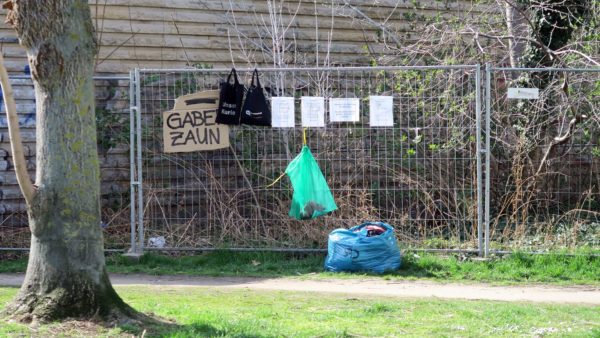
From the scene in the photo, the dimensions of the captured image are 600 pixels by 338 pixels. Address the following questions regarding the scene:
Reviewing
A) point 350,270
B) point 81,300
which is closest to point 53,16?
point 81,300

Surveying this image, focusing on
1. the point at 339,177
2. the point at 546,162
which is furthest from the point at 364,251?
the point at 546,162

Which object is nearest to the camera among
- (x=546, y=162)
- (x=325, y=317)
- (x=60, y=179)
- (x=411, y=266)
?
(x=60, y=179)

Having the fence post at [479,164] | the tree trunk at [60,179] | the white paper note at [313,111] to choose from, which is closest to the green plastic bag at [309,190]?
the white paper note at [313,111]

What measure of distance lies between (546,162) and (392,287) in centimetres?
355

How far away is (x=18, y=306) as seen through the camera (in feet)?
19.9

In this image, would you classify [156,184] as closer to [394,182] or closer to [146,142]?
[146,142]

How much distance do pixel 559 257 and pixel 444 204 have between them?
1.56 m

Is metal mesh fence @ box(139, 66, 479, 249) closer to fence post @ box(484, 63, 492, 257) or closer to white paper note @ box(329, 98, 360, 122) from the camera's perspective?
fence post @ box(484, 63, 492, 257)

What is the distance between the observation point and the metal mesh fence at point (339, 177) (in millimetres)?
10391

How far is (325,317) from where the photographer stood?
700 cm

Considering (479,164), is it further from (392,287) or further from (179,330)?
(179,330)

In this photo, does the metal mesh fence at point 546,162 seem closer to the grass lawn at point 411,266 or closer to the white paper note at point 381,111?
the grass lawn at point 411,266

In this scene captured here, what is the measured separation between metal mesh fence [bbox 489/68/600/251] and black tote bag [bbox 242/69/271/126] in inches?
114

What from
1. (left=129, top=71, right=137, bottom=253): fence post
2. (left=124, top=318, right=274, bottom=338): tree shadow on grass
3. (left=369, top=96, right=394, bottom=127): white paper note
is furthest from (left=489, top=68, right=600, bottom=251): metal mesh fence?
(left=124, top=318, right=274, bottom=338): tree shadow on grass
